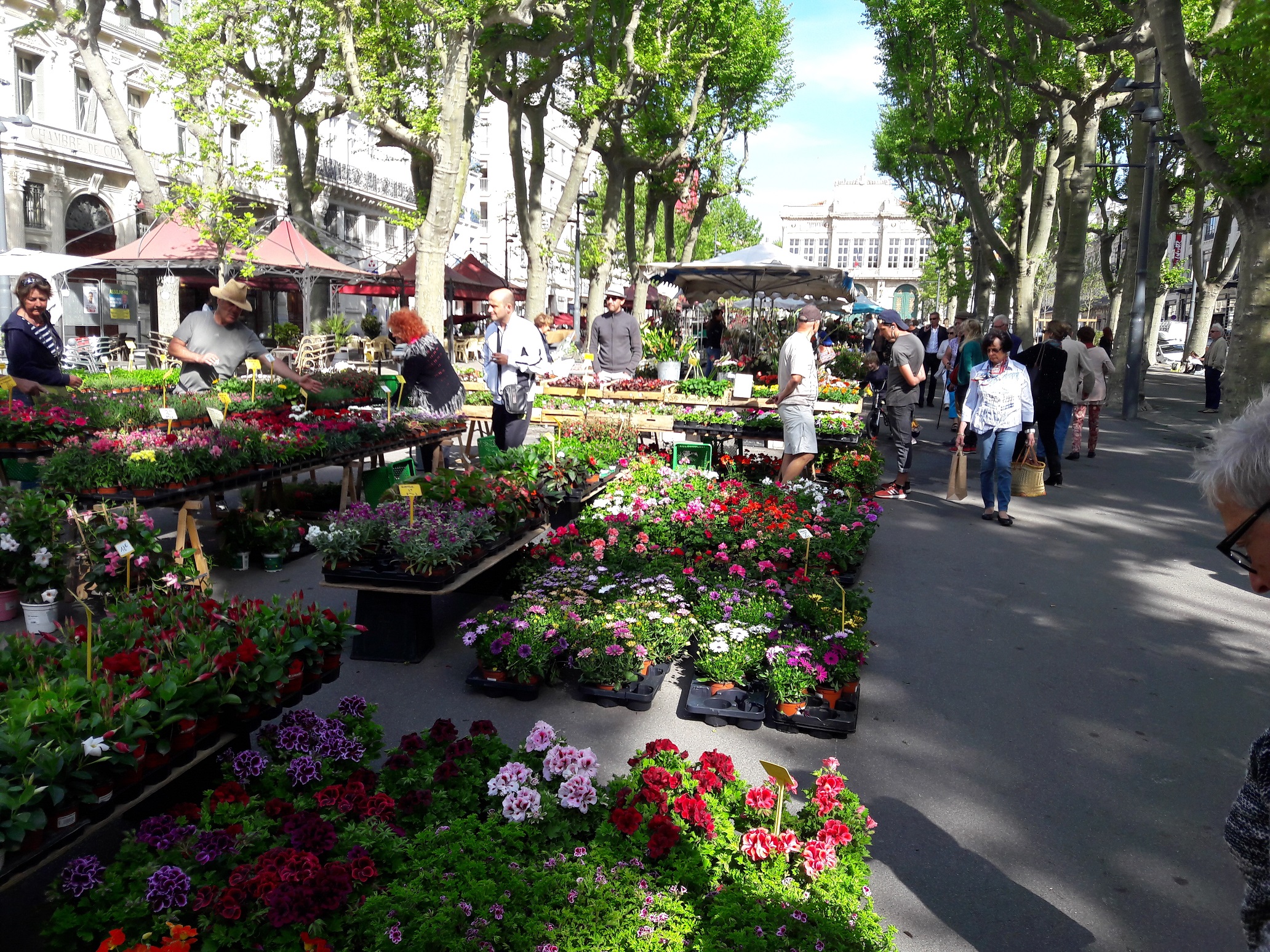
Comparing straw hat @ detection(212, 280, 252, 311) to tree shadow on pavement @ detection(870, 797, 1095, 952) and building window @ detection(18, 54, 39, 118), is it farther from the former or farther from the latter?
building window @ detection(18, 54, 39, 118)

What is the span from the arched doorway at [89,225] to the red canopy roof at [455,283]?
10190 mm

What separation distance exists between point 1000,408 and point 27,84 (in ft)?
98.8

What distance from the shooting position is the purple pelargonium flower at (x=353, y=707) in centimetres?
376

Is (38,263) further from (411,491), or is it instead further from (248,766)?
(248,766)

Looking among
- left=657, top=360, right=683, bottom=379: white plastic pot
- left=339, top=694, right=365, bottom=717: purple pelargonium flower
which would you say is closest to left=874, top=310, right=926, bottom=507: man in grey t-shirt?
left=657, top=360, right=683, bottom=379: white plastic pot

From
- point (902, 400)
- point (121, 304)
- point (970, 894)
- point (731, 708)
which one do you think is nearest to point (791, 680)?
point (731, 708)

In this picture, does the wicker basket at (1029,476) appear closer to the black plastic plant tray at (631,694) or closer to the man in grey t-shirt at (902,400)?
the man in grey t-shirt at (902,400)

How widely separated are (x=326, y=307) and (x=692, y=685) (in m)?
26.2

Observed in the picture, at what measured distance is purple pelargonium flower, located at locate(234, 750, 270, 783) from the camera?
10.8 ft

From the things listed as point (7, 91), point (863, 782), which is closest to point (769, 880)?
point (863, 782)

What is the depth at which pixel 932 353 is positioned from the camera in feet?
67.3

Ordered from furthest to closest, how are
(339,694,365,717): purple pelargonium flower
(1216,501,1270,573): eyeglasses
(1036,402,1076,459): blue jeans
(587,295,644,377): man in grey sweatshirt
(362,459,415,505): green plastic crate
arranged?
1. (587,295,644,377): man in grey sweatshirt
2. (1036,402,1076,459): blue jeans
3. (362,459,415,505): green plastic crate
4. (339,694,365,717): purple pelargonium flower
5. (1216,501,1270,573): eyeglasses

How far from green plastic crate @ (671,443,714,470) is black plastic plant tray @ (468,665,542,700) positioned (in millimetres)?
5169

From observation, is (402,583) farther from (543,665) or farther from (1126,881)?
(1126,881)
